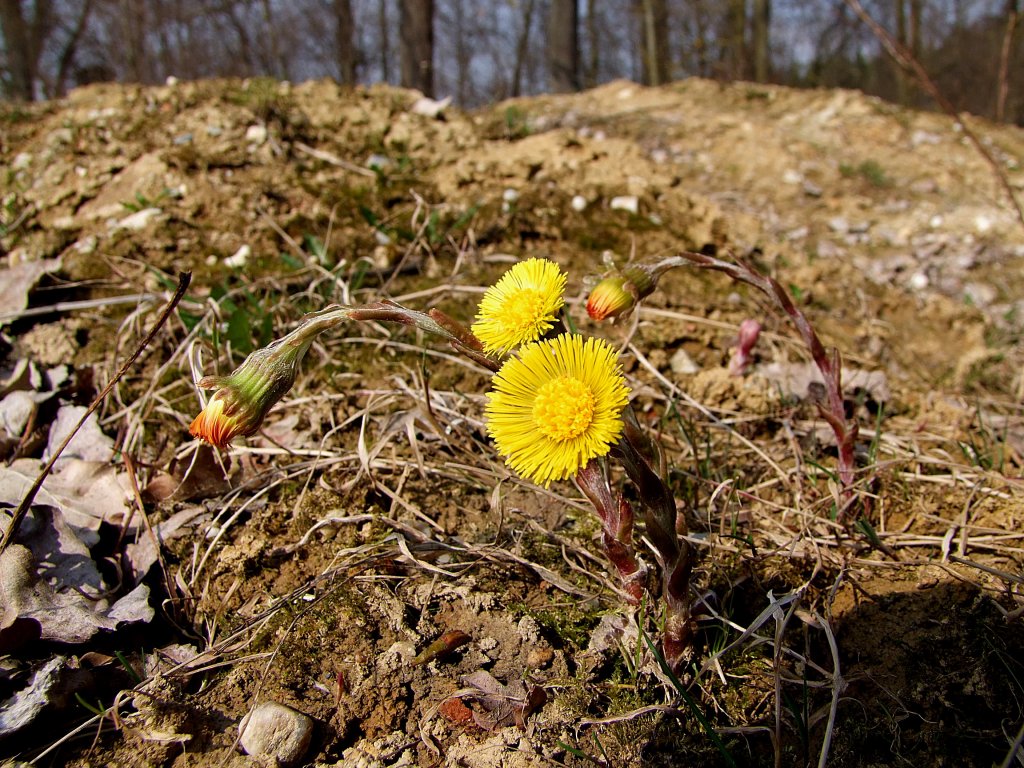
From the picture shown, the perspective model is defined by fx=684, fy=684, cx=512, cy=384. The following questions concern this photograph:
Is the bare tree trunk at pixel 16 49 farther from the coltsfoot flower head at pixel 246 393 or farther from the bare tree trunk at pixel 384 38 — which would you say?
the coltsfoot flower head at pixel 246 393

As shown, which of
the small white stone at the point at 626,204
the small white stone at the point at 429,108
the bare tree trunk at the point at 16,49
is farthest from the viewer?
the bare tree trunk at the point at 16,49

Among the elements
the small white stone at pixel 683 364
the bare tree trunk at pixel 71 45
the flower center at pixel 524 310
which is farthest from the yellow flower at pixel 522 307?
the bare tree trunk at pixel 71 45

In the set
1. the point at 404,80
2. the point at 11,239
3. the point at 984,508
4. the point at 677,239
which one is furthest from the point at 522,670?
the point at 404,80

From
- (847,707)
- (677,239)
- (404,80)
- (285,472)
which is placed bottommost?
(847,707)

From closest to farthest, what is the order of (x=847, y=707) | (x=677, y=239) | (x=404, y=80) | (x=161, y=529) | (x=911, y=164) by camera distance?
(x=847, y=707) < (x=161, y=529) < (x=677, y=239) < (x=911, y=164) < (x=404, y=80)

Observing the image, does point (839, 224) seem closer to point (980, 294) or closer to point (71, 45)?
point (980, 294)

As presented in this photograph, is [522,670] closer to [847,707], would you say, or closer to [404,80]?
[847,707]
